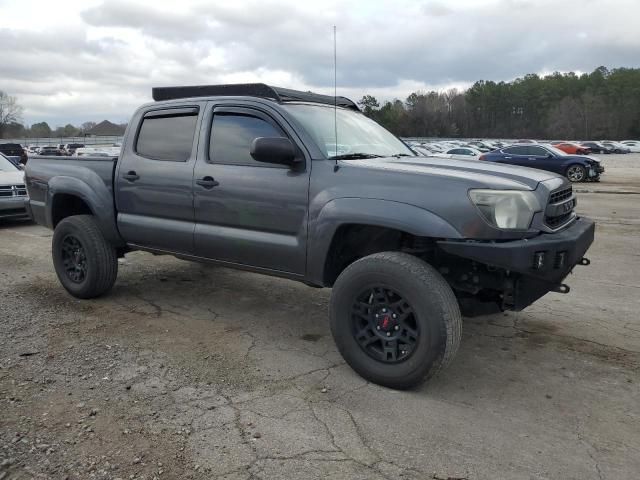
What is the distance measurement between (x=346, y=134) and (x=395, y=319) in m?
1.63

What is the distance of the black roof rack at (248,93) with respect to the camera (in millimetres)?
4352

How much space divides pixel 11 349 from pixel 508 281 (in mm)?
3586

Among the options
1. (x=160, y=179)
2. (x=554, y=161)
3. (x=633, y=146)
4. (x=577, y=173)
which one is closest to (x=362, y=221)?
(x=160, y=179)

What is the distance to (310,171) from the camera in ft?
12.6

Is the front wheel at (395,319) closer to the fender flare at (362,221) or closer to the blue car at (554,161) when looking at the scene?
the fender flare at (362,221)

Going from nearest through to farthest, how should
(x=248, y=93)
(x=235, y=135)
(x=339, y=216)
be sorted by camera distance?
(x=339, y=216) < (x=235, y=135) < (x=248, y=93)

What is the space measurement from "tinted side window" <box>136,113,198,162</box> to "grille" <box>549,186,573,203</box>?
2.81m

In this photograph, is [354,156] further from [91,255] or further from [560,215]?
[91,255]

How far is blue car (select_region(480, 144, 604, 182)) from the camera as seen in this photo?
21328 mm

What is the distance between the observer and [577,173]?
21406 mm

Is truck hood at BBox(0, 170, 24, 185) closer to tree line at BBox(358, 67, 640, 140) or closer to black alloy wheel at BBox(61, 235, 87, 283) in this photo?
black alloy wheel at BBox(61, 235, 87, 283)

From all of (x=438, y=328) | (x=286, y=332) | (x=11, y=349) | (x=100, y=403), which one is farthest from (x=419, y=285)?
(x=11, y=349)

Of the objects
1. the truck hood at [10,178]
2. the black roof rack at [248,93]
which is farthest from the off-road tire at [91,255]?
the truck hood at [10,178]

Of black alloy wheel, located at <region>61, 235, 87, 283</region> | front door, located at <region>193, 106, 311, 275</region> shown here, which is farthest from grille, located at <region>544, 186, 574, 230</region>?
black alloy wheel, located at <region>61, 235, 87, 283</region>
